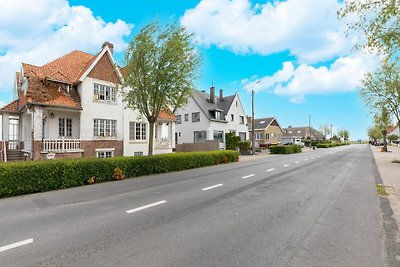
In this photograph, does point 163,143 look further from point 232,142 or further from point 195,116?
point 232,142

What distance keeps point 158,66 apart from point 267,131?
51500 mm

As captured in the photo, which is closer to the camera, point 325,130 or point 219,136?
point 219,136

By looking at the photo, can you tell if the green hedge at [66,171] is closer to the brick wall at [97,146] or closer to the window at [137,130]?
the brick wall at [97,146]

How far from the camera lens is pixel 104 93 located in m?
21.6

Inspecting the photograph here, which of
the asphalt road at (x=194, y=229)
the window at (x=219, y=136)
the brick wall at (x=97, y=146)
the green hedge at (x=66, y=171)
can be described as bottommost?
the asphalt road at (x=194, y=229)

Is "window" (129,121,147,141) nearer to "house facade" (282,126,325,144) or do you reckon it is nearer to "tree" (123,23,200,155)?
"tree" (123,23,200,155)

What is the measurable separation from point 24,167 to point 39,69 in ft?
43.2

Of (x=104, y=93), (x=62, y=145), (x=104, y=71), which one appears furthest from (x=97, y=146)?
(x=104, y=71)

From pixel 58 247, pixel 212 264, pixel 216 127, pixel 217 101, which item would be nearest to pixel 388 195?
pixel 212 264

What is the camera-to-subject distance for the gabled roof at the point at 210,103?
39.2 metres

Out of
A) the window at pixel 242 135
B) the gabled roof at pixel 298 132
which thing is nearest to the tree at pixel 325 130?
the gabled roof at pixel 298 132

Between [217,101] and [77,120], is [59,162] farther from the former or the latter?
[217,101]

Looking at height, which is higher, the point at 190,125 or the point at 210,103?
the point at 210,103

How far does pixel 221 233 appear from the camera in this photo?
5.02m
